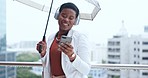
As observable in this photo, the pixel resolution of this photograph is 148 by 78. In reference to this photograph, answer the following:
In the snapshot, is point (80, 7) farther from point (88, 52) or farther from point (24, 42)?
point (24, 42)

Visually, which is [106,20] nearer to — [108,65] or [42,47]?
[108,65]

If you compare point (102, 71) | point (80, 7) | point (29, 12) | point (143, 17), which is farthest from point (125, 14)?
point (80, 7)

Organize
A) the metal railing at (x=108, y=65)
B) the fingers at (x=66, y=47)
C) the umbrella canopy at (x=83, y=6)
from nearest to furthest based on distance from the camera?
the fingers at (x=66, y=47), the umbrella canopy at (x=83, y=6), the metal railing at (x=108, y=65)

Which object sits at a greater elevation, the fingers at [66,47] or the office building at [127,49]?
the fingers at [66,47]

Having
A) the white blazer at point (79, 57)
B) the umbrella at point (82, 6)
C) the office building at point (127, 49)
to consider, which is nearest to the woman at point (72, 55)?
the white blazer at point (79, 57)

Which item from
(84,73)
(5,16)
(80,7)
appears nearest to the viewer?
(84,73)

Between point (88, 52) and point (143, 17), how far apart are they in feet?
6.17

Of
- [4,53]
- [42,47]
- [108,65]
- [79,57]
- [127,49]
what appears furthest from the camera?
[127,49]

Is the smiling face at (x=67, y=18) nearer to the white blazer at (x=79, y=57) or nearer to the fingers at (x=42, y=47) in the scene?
the white blazer at (x=79, y=57)

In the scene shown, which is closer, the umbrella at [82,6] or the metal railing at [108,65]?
the umbrella at [82,6]

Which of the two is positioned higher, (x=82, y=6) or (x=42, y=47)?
(x=82, y=6)

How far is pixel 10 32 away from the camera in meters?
2.98

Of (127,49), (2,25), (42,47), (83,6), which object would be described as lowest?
(127,49)

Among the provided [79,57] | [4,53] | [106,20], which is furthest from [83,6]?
[4,53]
